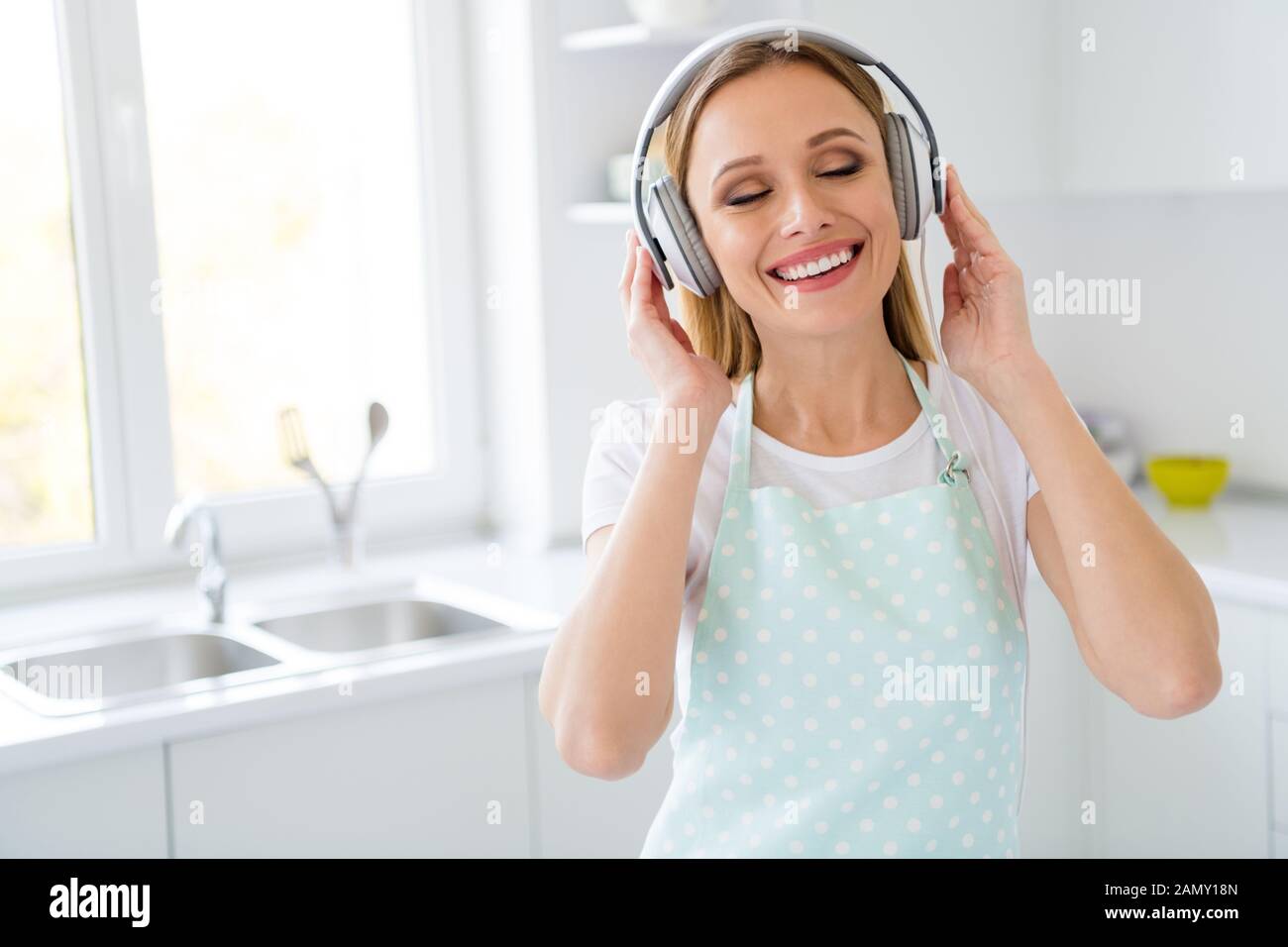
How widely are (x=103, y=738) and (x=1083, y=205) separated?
2212 mm

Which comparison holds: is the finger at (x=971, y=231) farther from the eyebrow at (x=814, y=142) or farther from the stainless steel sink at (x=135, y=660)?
the stainless steel sink at (x=135, y=660)

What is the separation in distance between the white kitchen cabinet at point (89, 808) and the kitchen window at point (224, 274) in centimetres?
77

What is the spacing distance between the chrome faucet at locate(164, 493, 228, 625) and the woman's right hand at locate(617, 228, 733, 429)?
1149 millimetres

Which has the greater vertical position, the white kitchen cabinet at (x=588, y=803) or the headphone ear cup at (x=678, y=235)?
the headphone ear cup at (x=678, y=235)

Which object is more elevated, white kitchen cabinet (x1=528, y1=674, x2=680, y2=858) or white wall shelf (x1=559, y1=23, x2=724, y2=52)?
white wall shelf (x1=559, y1=23, x2=724, y2=52)

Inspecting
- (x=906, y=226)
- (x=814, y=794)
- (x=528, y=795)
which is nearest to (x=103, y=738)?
(x=528, y=795)

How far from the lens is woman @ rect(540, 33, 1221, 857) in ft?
3.96

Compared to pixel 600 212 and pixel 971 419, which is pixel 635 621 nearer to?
pixel 971 419

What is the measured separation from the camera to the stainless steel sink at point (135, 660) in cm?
217

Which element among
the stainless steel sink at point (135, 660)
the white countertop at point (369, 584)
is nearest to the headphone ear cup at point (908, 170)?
the white countertop at point (369, 584)

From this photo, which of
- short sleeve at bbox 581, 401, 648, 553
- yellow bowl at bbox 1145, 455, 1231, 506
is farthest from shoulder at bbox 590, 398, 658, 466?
yellow bowl at bbox 1145, 455, 1231, 506

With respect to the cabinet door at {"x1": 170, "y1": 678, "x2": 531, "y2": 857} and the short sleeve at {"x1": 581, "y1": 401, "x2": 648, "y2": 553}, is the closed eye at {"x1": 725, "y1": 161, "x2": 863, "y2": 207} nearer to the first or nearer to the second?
the short sleeve at {"x1": 581, "y1": 401, "x2": 648, "y2": 553}

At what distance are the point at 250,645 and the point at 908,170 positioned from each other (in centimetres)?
136

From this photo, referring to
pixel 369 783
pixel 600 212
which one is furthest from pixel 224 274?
pixel 369 783
